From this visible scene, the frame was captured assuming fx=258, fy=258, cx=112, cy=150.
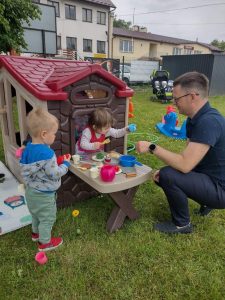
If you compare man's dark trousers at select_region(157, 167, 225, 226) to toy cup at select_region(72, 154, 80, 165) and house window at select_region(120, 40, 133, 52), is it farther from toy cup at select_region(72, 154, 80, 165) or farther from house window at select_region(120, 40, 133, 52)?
house window at select_region(120, 40, 133, 52)

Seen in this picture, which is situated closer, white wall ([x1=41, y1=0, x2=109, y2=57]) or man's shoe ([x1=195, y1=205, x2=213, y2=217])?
man's shoe ([x1=195, y1=205, x2=213, y2=217])

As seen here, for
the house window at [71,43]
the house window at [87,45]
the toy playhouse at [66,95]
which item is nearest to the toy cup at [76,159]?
the toy playhouse at [66,95]

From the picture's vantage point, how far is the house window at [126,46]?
1241 inches

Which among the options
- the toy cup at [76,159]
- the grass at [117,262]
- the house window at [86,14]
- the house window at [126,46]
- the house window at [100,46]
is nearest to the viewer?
the grass at [117,262]

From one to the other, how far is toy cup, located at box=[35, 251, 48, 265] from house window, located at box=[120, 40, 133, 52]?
32.3 metres

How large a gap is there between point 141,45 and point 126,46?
275 cm

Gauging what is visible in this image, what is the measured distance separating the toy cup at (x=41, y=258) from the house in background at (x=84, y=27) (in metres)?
23.6

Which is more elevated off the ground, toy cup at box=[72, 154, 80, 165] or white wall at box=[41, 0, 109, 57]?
white wall at box=[41, 0, 109, 57]

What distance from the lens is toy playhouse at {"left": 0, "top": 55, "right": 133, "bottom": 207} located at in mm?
2579

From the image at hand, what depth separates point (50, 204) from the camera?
7.27 feet

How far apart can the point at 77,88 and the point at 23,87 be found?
24.1 inches

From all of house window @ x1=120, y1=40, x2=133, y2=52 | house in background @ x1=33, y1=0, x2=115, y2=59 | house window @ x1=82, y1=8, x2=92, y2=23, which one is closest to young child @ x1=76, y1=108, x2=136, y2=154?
house in background @ x1=33, y1=0, x2=115, y2=59

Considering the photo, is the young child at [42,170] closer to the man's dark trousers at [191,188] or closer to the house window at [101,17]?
the man's dark trousers at [191,188]

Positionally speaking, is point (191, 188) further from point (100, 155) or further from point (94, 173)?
point (100, 155)
